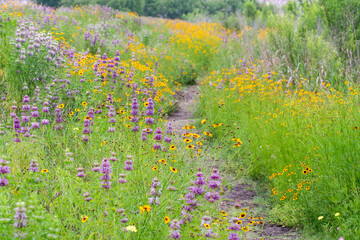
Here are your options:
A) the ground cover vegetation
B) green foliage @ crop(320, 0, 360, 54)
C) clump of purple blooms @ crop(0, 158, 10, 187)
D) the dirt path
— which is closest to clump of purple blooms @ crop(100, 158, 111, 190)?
the ground cover vegetation

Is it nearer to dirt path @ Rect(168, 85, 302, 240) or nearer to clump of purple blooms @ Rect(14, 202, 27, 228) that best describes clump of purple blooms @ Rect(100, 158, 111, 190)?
clump of purple blooms @ Rect(14, 202, 27, 228)

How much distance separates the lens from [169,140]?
3.60 m

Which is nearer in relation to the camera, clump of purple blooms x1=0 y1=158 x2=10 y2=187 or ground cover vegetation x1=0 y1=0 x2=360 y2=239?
clump of purple blooms x1=0 y1=158 x2=10 y2=187

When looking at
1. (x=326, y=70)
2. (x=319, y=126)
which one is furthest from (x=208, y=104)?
(x=319, y=126)

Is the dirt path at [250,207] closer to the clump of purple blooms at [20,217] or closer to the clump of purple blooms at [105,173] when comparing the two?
the clump of purple blooms at [105,173]

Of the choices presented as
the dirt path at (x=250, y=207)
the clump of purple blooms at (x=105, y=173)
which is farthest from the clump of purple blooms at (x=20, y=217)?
the dirt path at (x=250, y=207)

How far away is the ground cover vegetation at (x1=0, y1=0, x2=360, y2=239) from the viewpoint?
2641mm

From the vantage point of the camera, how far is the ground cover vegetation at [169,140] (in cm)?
264

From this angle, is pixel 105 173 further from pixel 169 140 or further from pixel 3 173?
pixel 169 140

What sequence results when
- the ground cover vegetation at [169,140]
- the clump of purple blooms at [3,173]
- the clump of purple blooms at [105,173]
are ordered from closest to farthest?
the clump of purple blooms at [3,173], the clump of purple blooms at [105,173], the ground cover vegetation at [169,140]

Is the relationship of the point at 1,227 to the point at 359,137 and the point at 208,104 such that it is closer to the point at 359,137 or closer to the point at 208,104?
the point at 359,137

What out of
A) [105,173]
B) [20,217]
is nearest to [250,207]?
[105,173]

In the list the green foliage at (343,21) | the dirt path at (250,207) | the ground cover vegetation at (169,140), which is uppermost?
the green foliage at (343,21)

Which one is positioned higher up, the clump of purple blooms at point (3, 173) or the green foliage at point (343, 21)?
the green foliage at point (343, 21)
